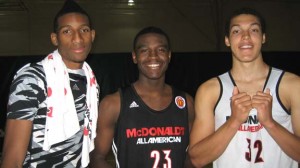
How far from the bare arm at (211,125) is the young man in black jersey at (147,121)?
14.4 inches

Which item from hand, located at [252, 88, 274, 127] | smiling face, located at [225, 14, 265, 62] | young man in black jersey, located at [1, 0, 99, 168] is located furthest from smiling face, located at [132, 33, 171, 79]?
hand, located at [252, 88, 274, 127]

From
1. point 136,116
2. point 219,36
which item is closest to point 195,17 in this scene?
point 219,36

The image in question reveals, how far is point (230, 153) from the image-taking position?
1855mm

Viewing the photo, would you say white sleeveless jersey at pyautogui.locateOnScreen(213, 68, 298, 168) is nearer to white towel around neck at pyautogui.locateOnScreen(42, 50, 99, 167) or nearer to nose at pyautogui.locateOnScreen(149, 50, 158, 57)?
nose at pyautogui.locateOnScreen(149, 50, 158, 57)

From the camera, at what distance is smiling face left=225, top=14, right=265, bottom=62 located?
1.83m

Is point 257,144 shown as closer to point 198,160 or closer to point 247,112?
point 247,112

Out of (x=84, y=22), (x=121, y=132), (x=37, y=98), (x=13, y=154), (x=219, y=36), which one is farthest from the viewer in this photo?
(x=219, y=36)

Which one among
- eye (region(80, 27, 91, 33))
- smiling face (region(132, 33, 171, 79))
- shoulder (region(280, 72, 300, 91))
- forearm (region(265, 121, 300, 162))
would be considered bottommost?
forearm (region(265, 121, 300, 162))

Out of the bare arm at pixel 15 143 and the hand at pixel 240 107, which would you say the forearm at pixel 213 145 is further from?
the bare arm at pixel 15 143

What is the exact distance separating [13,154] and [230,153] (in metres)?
1.27

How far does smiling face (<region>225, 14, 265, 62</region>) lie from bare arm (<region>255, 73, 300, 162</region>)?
10.2 inches

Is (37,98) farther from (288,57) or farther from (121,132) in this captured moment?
(288,57)

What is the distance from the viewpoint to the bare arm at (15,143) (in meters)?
1.66

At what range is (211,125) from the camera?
6.28 feet
